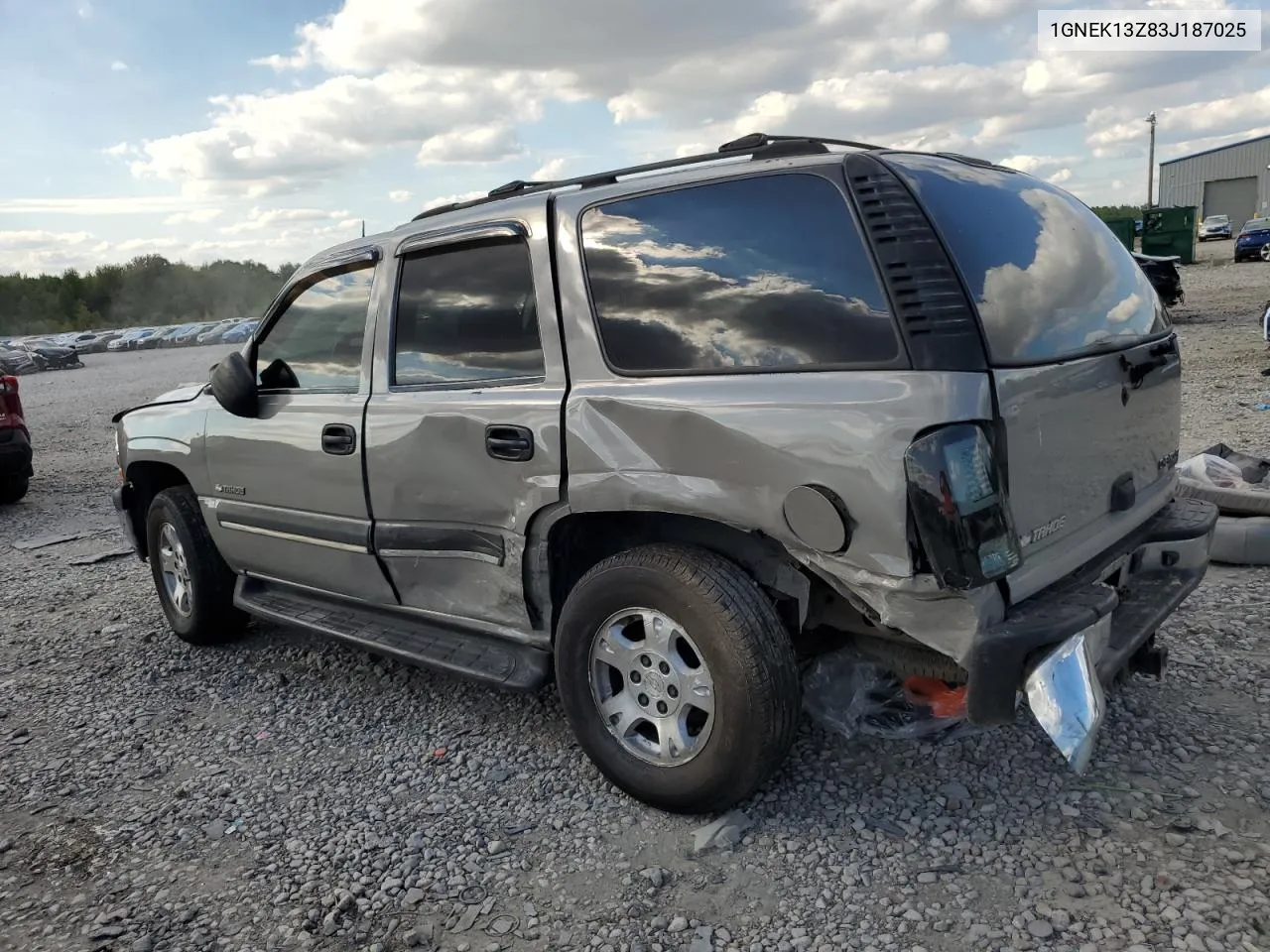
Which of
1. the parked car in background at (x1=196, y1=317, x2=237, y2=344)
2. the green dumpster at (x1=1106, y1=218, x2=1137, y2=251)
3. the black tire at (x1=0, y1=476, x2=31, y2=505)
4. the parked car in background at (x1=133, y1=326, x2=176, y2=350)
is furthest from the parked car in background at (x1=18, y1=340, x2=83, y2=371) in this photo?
the green dumpster at (x1=1106, y1=218, x2=1137, y2=251)

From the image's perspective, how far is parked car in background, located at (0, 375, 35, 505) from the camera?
339 inches

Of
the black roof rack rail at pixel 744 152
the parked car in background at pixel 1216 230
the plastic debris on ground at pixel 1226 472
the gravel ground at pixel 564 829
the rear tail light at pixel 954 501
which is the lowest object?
the gravel ground at pixel 564 829

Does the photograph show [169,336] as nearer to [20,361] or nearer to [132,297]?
[20,361]

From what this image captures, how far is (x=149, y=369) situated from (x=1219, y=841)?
3085 centimetres

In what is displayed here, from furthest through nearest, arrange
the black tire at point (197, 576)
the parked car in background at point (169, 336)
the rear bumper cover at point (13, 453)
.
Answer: the parked car in background at point (169, 336) → the rear bumper cover at point (13, 453) → the black tire at point (197, 576)

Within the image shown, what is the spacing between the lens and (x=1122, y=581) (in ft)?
10.2

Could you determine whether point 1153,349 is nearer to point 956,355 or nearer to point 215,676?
point 956,355

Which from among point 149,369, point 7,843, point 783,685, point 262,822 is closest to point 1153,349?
point 783,685

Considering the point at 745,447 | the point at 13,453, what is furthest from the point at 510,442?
the point at 13,453

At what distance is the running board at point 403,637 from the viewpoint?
10.7ft

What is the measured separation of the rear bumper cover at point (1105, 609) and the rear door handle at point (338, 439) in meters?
2.35

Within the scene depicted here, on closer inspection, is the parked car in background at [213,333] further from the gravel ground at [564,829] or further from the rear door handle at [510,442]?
the rear door handle at [510,442]

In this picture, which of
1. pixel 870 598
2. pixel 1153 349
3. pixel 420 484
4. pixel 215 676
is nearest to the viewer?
pixel 870 598

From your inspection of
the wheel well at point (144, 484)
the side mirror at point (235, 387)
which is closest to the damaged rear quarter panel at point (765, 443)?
the side mirror at point (235, 387)
